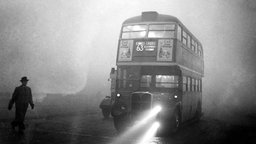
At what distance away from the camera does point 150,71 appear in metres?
11.7

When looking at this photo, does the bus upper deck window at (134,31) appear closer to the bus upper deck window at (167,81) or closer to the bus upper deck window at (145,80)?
the bus upper deck window at (145,80)

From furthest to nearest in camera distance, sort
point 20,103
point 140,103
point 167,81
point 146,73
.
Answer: point 146,73 < point 167,81 < point 140,103 < point 20,103

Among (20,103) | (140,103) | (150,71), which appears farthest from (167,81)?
(20,103)

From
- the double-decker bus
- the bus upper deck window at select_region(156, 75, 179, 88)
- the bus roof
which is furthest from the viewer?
the bus roof

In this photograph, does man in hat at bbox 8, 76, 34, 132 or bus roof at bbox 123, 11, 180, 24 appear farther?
bus roof at bbox 123, 11, 180, 24

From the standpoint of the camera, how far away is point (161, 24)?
38.9ft

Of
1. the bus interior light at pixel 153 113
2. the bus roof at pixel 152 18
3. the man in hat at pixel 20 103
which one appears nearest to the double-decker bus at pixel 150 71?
the bus roof at pixel 152 18

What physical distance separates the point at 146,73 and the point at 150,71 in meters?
0.18

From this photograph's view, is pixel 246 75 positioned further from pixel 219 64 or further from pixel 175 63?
pixel 175 63

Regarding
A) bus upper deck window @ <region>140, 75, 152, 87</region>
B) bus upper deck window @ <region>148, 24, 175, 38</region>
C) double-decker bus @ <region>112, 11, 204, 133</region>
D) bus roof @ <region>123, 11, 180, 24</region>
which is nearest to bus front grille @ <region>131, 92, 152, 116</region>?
double-decker bus @ <region>112, 11, 204, 133</region>

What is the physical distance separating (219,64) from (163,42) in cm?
3465

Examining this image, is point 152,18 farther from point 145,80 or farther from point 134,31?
point 145,80

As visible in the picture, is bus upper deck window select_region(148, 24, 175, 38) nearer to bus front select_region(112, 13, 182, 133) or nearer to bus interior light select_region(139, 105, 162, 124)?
bus front select_region(112, 13, 182, 133)

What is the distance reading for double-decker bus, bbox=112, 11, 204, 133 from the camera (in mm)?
11086
